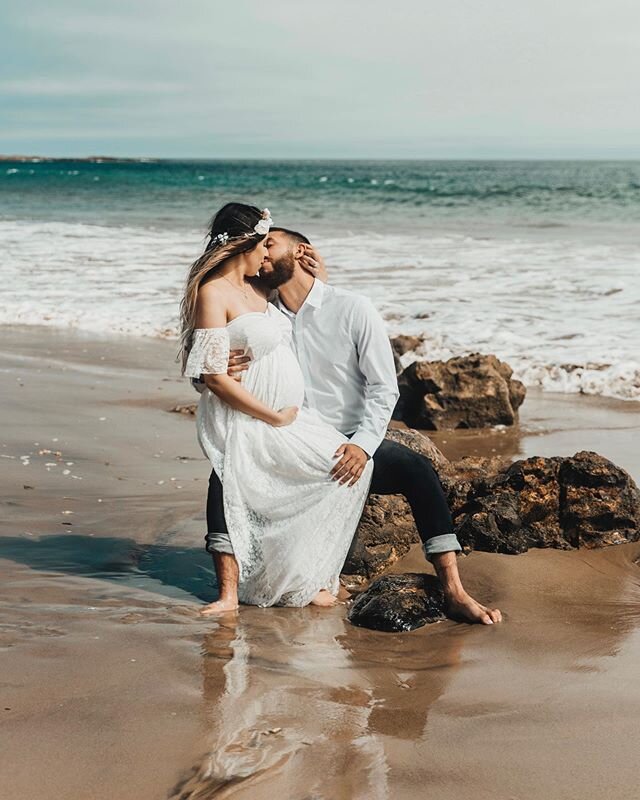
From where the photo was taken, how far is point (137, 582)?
4.35 meters

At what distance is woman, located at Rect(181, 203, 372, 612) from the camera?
4113mm

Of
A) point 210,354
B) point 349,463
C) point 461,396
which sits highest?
point 210,354

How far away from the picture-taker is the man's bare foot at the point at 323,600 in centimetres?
416

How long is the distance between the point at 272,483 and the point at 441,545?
28.1 inches

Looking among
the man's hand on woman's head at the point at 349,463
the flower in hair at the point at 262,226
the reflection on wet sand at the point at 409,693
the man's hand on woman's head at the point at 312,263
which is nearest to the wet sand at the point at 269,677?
the reflection on wet sand at the point at 409,693

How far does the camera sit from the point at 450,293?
1465 centimetres

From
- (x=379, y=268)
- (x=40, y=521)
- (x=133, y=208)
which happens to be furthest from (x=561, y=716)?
(x=133, y=208)

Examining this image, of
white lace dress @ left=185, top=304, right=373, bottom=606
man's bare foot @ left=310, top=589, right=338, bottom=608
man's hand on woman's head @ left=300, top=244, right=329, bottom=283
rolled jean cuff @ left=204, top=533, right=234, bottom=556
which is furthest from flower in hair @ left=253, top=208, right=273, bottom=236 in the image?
man's bare foot @ left=310, top=589, right=338, bottom=608

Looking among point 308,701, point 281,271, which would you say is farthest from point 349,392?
point 308,701

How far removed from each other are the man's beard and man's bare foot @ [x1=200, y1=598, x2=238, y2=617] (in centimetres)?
132

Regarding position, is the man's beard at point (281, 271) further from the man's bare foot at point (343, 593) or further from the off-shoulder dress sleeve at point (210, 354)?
the man's bare foot at point (343, 593)

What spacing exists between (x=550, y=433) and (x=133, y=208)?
36.4 m

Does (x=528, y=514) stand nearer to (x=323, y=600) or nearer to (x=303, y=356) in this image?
(x=323, y=600)

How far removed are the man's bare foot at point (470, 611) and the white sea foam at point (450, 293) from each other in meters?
5.48
